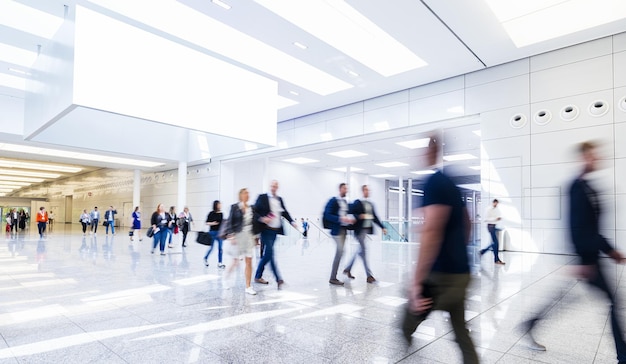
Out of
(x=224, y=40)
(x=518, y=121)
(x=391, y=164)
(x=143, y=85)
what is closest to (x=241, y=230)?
(x=143, y=85)

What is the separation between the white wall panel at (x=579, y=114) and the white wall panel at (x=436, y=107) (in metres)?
2.50

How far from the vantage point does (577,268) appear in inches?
126

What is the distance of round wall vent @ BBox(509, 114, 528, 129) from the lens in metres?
12.1

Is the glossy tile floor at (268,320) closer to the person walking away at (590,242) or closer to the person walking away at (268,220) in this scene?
the person walking away at (590,242)

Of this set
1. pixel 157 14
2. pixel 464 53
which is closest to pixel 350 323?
pixel 157 14

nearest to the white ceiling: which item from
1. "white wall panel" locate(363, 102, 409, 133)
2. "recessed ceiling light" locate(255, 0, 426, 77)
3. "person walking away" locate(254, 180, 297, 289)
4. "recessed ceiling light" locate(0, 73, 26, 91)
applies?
"recessed ceiling light" locate(255, 0, 426, 77)

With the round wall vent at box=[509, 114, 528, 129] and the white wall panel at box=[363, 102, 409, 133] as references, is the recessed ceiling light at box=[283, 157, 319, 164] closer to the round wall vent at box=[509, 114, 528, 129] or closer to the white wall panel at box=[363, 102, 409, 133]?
the white wall panel at box=[363, 102, 409, 133]

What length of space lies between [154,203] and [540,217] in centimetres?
2902

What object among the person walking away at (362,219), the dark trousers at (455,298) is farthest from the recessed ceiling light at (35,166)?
the dark trousers at (455,298)

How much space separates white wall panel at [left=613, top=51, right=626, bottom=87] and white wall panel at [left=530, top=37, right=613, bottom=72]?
0.28 m

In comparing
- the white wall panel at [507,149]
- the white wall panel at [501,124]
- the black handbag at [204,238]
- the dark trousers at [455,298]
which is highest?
the white wall panel at [501,124]

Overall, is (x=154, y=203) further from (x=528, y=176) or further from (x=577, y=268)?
(x=577, y=268)

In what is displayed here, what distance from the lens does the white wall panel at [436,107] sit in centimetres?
1372

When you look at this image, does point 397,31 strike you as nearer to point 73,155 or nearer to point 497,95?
point 497,95
